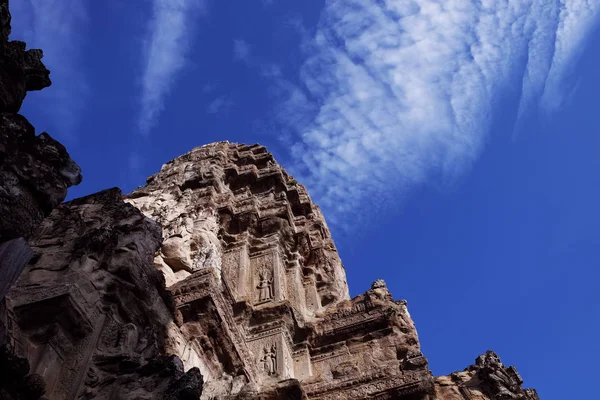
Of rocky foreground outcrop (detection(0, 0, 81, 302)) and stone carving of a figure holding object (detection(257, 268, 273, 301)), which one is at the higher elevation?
stone carving of a figure holding object (detection(257, 268, 273, 301))

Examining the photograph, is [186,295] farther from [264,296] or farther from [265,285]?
[265,285]

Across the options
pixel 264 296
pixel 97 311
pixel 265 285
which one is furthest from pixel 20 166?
pixel 265 285

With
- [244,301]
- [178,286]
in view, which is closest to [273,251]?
[244,301]

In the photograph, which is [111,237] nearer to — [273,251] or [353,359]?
[353,359]

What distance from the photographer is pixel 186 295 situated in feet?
33.0

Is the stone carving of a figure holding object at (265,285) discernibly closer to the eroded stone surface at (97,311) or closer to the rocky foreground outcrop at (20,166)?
the eroded stone surface at (97,311)

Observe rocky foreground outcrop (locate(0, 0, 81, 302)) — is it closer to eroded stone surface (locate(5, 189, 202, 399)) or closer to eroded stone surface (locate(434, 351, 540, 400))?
eroded stone surface (locate(5, 189, 202, 399))

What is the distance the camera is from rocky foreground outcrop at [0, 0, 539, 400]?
4680mm

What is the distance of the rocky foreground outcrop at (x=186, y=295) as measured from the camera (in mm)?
4680

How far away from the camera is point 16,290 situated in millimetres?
5680

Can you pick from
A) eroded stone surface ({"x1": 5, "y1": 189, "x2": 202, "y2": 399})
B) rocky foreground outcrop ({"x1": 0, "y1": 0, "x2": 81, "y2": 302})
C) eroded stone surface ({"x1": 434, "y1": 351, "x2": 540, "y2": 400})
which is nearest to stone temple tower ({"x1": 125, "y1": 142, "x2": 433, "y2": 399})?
eroded stone surface ({"x1": 434, "y1": 351, "x2": 540, "y2": 400})

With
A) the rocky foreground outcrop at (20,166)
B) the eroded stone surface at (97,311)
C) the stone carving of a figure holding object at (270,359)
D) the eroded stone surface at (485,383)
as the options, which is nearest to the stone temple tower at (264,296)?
the stone carving of a figure holding object at (270,359)

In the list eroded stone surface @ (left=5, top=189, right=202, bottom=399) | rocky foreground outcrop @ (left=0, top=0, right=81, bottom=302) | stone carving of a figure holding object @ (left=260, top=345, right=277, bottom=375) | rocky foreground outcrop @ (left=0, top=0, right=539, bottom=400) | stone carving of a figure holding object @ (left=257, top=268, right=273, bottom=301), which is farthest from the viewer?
stone carving of a figure holding object @ (left=257, top=268, right=273, bottom=301)

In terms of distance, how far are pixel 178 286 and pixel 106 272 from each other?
387cm
